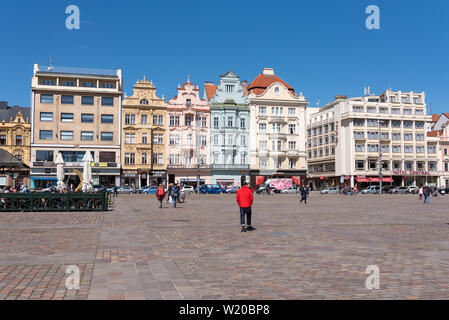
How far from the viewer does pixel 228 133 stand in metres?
67.0

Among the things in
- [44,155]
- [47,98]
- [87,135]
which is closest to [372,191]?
[87,135]

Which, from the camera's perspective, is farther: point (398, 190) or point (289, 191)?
point (398, 190)

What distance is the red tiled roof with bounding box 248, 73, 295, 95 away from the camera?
70956 millimetres

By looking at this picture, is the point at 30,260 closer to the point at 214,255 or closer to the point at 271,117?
the point at 214,255

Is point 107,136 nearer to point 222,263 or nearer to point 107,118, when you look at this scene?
point 107,118

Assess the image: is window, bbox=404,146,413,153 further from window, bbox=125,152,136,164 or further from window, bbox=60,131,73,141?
window, bbox=60,131,73,141

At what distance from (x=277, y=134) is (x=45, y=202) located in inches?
2005

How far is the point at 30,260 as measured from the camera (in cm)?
764

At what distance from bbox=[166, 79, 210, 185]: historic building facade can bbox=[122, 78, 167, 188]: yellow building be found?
1.22 meters

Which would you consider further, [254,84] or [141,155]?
[254,84]

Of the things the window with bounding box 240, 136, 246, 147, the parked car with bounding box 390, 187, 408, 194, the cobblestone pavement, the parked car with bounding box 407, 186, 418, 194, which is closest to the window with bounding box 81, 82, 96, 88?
the window with bounding box 240, 136, 246, 147

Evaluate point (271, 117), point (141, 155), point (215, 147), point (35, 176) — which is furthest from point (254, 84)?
point (35, 176)

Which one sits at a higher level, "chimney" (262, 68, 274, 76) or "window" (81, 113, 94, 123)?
"chimney" (262, 68, 274, 76)
